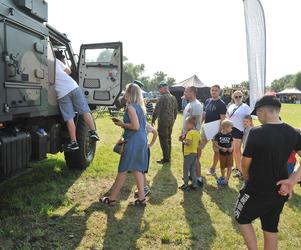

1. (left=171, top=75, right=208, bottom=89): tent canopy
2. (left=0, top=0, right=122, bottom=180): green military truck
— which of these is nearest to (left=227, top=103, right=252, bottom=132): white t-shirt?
(left=0, top=0, right=122, bottom=180): green military truck

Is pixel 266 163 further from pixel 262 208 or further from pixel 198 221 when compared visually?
pixel 198 221

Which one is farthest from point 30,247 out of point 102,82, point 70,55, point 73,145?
point 70,55

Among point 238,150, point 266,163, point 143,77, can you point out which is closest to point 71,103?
point 238,150

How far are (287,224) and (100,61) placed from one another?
14.1ft

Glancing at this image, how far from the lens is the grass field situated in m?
4.14

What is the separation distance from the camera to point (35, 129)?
5285 millimetres

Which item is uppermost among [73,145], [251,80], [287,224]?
[251,80]

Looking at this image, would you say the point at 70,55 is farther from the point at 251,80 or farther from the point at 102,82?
the point at 251,80

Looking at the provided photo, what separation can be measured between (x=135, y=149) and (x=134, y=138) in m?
0.15

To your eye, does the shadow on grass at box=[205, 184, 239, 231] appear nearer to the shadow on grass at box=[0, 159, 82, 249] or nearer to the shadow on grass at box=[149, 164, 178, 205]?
the shadow on grass at box=[149, 164, 178, 205]

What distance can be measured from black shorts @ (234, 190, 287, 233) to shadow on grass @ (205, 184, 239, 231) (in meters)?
1.59

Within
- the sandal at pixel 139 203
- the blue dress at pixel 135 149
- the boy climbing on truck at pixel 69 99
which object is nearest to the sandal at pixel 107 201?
the sandal at pixel 139 203

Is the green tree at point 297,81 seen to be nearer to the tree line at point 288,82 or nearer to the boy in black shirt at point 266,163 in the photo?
the tree line at point 288,82

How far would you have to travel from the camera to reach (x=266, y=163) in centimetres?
311
